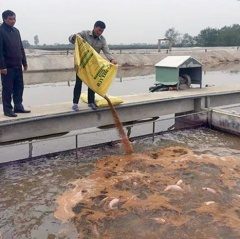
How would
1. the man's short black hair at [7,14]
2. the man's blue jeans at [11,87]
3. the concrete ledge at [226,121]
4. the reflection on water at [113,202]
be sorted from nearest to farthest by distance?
1. the reflection on water at [113,202]
2. the man's short black hair at [7,14]
3. the man's blue jeans at [11,87]
4. the concrete ledge at [226,121]

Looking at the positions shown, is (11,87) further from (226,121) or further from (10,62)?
(226,121)

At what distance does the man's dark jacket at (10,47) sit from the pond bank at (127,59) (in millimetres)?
23647

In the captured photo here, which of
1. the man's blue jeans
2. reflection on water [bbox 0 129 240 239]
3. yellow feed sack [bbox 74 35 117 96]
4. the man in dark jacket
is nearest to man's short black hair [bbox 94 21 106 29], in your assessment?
yellow feed sack [bbox 74 35 117 96]

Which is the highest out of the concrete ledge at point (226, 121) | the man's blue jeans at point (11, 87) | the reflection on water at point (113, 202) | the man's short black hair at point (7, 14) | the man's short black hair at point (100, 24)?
the man's short black hair at point (7, 14)

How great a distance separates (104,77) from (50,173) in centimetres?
228

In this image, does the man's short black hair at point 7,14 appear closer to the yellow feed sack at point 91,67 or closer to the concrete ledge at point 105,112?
the yellow feed sack at point 91,67

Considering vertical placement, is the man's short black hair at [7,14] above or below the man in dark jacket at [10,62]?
above

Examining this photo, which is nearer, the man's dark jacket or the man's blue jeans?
the man's dark jacket

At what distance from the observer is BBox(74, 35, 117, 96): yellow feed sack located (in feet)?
22.3

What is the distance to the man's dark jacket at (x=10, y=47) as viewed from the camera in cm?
623

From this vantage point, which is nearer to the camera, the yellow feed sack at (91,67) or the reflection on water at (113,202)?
the reflection on water at (113,202)

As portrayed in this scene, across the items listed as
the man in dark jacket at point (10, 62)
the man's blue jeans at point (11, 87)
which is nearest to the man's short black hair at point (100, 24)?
the man in dark jacket at point (10, 62)

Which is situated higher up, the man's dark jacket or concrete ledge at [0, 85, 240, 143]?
the man's dark jacket

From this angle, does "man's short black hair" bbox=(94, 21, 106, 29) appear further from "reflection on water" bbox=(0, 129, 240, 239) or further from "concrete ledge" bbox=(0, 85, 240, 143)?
"reflection on water" bbox=(0, 129, 240, 239)
